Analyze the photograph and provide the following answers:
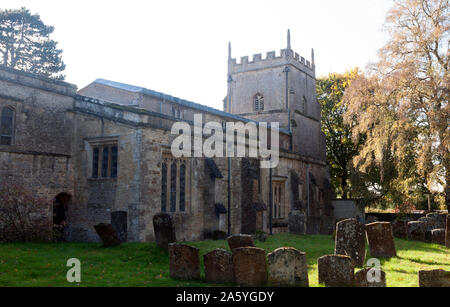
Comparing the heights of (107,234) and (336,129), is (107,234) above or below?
below

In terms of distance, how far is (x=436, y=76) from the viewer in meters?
20.5

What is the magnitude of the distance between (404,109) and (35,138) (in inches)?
631

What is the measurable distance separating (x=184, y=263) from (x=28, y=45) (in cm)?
2928

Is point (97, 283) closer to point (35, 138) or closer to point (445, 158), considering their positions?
point (35, 138)

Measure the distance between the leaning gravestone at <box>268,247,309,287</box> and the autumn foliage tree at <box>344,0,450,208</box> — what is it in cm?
1255

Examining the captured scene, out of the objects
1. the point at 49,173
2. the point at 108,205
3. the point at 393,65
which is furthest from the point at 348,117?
the point at 49,173

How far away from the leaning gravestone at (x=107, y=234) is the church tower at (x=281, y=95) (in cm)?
2361

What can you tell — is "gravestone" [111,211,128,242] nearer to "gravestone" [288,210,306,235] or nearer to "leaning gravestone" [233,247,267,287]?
"leaning gravestone" [233,247,267,287]

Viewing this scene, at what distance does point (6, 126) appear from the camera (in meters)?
16.7

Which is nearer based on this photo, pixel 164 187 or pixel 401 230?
pixel 164 187

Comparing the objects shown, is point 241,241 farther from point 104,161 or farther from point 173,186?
point 104,161

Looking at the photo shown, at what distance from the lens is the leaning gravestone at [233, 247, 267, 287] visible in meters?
9.60

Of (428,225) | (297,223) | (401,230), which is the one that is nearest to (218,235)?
(297,223)

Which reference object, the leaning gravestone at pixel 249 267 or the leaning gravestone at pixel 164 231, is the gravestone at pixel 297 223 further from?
the leaning gravestone at pixel 249 267
